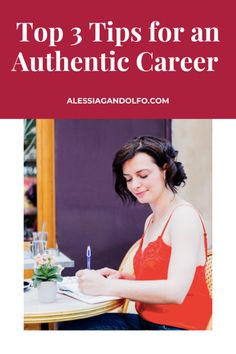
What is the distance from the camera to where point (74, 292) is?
2115 millimetres

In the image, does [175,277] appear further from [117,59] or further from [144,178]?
[117,59]

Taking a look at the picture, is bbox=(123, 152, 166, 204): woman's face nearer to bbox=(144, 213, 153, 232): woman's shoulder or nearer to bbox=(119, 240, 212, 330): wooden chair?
bbox=(144, 213, 153, 232): woman's shoulder

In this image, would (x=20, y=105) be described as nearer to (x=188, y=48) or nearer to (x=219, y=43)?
(x=188, y=48)

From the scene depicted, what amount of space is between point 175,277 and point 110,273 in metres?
0.33

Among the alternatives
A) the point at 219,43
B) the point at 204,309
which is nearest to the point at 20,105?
the point at 219,43

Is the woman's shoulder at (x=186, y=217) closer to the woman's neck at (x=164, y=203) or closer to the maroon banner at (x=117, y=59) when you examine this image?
the woman's neck at (x=164, y=203)

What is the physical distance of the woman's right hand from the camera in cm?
220

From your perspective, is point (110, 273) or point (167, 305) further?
point (110, 273)

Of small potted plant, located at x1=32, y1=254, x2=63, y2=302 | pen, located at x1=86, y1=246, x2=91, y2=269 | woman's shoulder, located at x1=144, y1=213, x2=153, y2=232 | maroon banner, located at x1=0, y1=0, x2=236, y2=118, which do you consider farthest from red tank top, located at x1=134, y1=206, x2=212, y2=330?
maroon banner, located at x1=0, y1=0, x2=236, y2=118

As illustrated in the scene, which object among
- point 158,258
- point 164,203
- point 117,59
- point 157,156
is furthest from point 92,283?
point 117,59

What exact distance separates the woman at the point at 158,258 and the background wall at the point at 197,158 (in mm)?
45

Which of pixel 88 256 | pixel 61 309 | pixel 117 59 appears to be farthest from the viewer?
pixel 88 256

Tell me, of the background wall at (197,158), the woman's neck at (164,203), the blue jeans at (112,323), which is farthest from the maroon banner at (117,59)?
the blue jeans at (112,323)

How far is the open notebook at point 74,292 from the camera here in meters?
2.04
